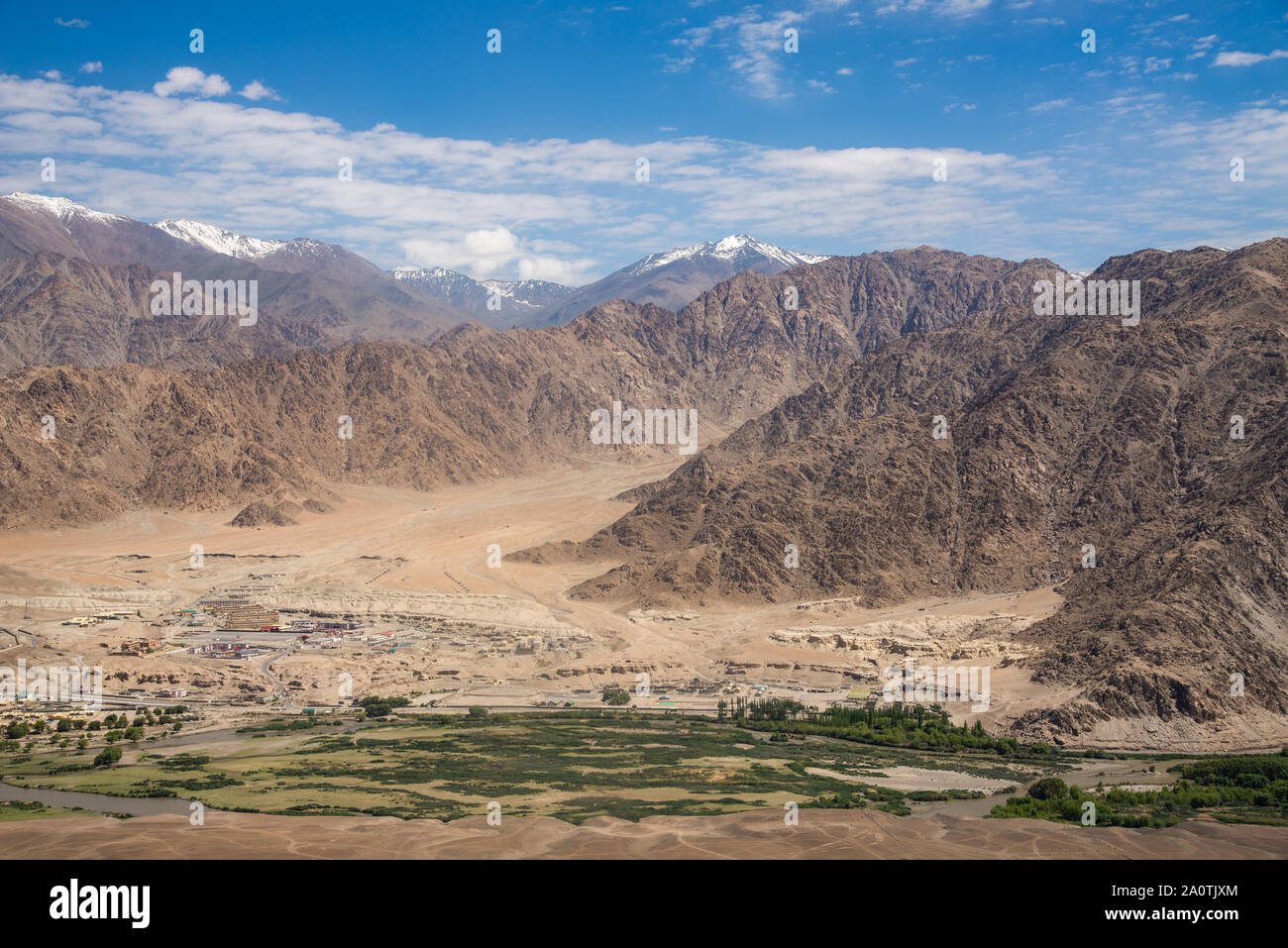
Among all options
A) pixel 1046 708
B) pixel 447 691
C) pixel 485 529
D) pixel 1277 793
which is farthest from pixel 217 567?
pixel 1277 793

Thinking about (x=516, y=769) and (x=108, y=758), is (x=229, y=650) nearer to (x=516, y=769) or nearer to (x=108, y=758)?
(x=108, y=758)

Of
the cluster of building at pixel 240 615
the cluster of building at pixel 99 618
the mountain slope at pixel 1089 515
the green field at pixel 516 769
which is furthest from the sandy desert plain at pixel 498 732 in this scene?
the mountain slope at pixel 1089 515

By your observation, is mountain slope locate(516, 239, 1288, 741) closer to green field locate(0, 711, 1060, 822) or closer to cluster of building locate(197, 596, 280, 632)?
green field locate(0, 711, 1060, 822)

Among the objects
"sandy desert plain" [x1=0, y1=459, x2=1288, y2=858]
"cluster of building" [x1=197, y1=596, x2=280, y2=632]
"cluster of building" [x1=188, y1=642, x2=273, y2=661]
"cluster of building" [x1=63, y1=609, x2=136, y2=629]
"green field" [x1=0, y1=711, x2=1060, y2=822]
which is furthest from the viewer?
"cluster of building" [x1=197, y1=596, x2=280, y2=632]

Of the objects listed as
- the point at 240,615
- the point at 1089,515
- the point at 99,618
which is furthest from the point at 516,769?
the point at 1089,515

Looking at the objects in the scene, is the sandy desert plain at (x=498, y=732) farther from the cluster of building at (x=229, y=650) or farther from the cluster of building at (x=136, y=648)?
the cluster of building at (x=229, y=650)

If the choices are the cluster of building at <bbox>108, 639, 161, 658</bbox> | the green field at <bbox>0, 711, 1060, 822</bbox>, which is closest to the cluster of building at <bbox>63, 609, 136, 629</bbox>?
the cluster of building at <bbox>108, 639, 161, 658</bbox>

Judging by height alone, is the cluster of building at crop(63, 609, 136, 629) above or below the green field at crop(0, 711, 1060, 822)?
above

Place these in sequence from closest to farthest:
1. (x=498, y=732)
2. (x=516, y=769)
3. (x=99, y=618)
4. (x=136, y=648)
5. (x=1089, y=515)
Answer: (x=516, y=769) → (x=498, y=732) → (x=136, y=648) → (x=99, y=618) → (x=1089, y=515)
